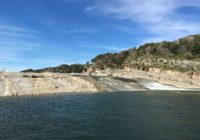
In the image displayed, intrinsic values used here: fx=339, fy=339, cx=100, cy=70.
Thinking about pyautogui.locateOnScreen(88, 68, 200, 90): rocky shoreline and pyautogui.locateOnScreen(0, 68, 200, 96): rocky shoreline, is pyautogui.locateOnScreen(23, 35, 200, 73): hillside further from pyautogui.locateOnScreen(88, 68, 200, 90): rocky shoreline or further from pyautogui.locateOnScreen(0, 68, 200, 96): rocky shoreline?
pyautogui.locateOnScreen(0, 68, 200, 96): rocky shoreline

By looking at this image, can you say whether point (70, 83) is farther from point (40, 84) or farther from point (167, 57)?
point (167, 57)

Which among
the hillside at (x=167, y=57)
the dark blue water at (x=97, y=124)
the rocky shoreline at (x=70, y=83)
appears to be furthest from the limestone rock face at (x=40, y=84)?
the hillside at (x=167, y=57)

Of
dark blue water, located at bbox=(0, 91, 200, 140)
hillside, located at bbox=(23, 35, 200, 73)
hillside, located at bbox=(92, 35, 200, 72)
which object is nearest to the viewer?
dark blue water, located at bbox=(0, 91, 200, 140)

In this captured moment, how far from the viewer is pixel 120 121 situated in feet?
154

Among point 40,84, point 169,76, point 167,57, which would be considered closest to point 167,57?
point 167,57

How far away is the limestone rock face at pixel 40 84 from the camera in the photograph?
98750mm

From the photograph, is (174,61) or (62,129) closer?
(62,129)

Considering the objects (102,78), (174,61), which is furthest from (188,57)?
(102,78)

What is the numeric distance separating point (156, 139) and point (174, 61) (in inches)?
5158

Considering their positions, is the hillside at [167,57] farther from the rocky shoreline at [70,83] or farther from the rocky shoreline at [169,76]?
the rocky shoreline at [70,83]

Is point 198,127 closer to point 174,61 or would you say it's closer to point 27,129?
point 27,129

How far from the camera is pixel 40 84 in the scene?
105250mm

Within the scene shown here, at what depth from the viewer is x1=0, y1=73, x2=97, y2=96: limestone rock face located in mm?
98750

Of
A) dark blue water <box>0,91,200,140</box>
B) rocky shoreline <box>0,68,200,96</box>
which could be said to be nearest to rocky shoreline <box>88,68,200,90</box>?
rocky shoreline <box>0,68,200,96</box>
